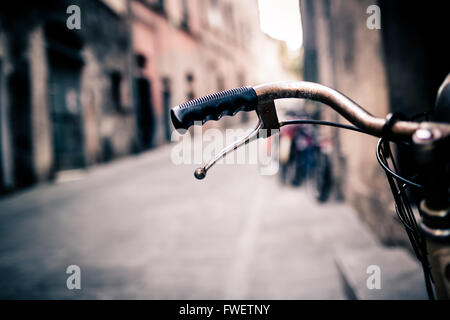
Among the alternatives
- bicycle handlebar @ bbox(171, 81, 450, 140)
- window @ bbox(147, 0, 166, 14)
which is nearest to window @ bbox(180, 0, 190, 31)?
window @ bbox(147, 0, 166, 14)

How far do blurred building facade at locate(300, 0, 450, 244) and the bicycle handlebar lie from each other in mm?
1581

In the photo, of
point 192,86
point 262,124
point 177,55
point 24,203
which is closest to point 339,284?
point 262,124

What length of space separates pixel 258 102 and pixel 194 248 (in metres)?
3.42

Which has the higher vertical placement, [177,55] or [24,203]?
[177,55]

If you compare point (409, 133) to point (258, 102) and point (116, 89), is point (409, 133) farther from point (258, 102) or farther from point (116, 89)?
point (116, 89)

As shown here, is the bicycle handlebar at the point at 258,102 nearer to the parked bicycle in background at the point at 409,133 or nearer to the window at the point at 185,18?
the parked bicycle in background at the point at 409,133

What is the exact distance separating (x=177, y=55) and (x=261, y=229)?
15533 mm

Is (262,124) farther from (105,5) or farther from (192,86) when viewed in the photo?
(192,86)

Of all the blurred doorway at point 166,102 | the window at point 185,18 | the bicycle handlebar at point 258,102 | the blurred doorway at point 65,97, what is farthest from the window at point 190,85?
the bicycle handlebar at point 258,102

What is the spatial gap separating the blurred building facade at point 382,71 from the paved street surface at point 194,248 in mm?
405

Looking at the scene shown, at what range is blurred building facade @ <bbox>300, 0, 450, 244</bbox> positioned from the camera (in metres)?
3.28

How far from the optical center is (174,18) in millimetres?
18484

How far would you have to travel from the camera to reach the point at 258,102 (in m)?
0.97

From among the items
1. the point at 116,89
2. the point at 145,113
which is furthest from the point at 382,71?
the point at 145,113
